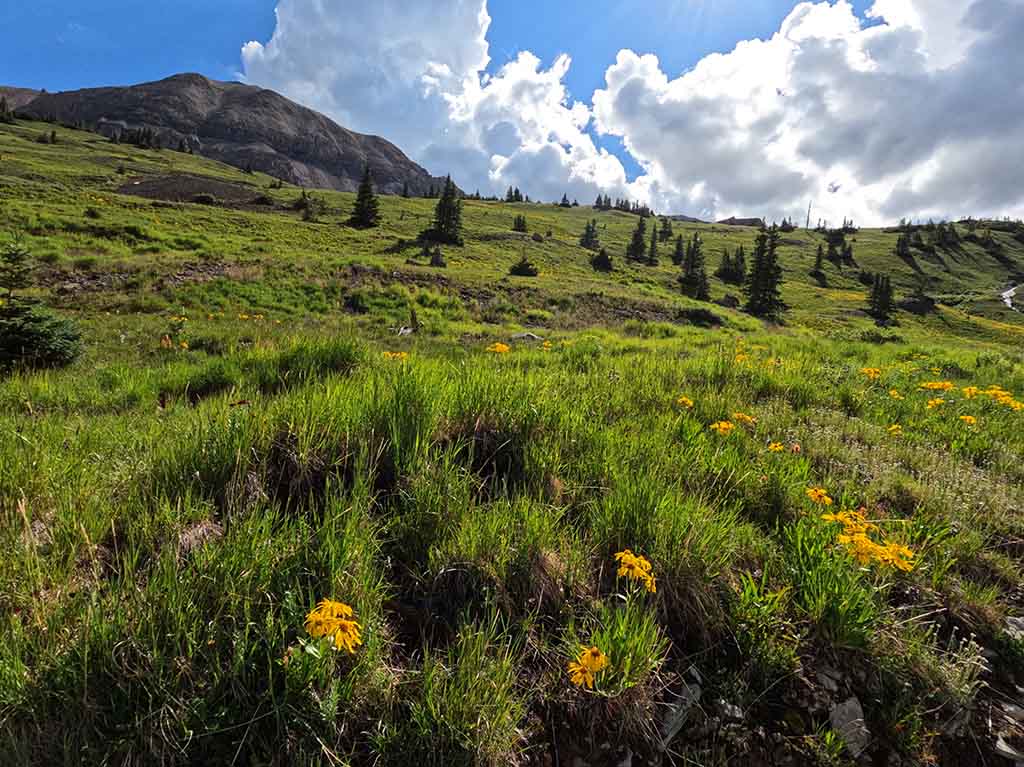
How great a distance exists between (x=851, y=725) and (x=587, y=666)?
1.24 m

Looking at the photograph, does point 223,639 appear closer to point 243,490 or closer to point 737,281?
point 243,490

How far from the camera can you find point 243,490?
243 cm

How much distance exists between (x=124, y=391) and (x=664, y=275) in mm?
61276

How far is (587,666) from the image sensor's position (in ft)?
5.40

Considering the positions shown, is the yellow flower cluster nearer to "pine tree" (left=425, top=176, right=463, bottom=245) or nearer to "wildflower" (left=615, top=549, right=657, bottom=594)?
"wildflower" (left=615, top=549, right=657, bottom=594)

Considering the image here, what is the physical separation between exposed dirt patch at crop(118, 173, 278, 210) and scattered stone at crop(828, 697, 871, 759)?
59055 millimetres

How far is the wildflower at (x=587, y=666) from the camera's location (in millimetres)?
1607

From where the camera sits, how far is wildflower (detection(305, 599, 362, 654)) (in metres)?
1.50

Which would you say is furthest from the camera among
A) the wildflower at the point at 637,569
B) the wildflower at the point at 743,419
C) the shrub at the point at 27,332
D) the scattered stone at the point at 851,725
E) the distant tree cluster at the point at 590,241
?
the distant tree cluster at the point at 590,241

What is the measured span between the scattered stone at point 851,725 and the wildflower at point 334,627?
2.02 metres

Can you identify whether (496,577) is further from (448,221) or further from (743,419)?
(448,221)

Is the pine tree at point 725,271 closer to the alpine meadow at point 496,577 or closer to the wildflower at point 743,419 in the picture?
the alpine meadow at point 496,577

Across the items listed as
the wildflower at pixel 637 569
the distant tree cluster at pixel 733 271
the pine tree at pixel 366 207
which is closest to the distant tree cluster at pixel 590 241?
the distant tree cluster at pixel 733 271

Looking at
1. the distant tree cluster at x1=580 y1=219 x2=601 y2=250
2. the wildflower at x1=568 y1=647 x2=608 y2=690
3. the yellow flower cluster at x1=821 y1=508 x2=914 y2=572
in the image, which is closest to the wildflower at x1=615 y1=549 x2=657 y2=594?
the wildflower at x1=568 y1=647 x2=608 y2=690
